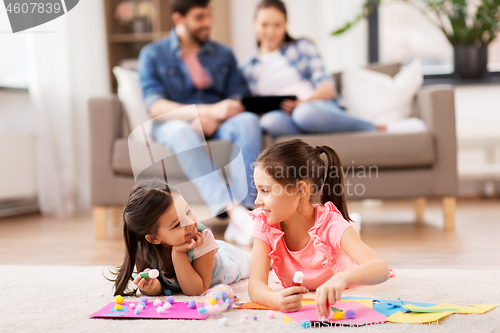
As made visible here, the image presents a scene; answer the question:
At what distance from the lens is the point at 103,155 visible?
1895mm

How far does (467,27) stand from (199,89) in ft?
5.36

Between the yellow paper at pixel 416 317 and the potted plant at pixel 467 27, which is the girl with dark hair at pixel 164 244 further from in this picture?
the potted plant at pixel 467 27

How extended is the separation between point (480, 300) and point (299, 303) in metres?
0.36

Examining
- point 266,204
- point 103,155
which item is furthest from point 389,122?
point 266,204

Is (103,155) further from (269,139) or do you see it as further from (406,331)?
(406,331)

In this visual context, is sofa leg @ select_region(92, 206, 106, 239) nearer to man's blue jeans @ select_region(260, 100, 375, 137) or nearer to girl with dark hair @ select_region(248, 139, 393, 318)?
man's blue jeans @ select_region(260, 100, 375, 137)

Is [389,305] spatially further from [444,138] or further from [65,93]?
[65,93]

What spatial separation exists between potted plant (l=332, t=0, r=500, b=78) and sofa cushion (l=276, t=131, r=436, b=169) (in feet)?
3.86

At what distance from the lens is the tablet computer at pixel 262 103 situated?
1.96 meters

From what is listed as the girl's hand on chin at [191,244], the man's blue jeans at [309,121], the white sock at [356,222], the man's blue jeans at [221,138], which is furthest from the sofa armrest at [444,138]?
the girl's hand on chin at [191,244]

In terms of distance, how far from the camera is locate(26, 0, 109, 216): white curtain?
8.64 feet

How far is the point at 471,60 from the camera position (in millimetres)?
2777

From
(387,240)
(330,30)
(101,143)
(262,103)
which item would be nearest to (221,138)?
(262,103)

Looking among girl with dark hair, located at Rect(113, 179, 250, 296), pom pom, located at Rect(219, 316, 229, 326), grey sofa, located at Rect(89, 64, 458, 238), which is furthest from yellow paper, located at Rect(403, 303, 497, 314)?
grey sofa, located at Rect(89, 64, 458, 238)
